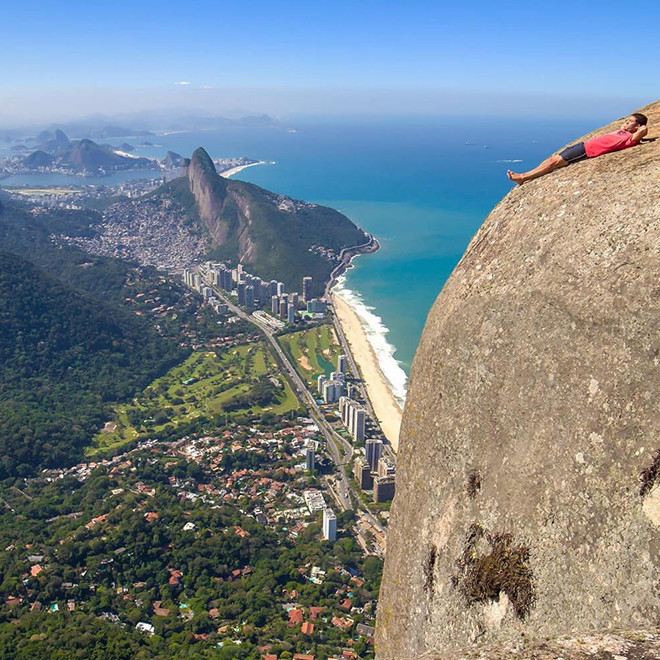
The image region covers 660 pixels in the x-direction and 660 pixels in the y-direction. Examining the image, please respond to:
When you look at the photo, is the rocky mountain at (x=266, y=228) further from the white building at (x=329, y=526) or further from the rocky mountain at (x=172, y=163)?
the rocky mountain at (x=172, y=163)

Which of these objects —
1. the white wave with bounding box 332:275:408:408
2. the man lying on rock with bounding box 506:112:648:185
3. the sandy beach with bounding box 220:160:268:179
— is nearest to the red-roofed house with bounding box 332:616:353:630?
the white wave with bounding box 332:275:408:408

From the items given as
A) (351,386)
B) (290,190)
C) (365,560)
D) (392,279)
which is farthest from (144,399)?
(290,190)

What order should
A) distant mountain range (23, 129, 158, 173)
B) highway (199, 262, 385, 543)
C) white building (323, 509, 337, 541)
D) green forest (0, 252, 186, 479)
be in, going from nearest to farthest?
white building (323, 509, 337, 541), highway (199, 262, 385, 543), green forest (0, 252, 186, 479), distant mountain range (23, 129, 158, 173)

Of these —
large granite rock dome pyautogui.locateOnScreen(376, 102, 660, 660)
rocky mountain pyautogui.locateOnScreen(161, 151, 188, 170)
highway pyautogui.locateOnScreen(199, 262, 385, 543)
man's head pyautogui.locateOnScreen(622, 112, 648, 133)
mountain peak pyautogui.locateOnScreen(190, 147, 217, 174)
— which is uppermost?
rocky mountain pyautogui.locateOnScreen(161, 151, 188, 170)

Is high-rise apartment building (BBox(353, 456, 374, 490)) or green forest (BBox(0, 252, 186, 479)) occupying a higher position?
green forest (BBox(0, 252, 186, 479))

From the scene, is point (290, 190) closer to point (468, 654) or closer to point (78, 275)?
point (78, 275)

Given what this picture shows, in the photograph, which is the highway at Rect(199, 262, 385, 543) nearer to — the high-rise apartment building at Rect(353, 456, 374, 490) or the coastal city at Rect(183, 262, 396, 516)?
the coastal city at Rect(183, 262, 396, 516)

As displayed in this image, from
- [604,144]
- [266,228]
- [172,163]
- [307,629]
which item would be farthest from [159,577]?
[172,163]
